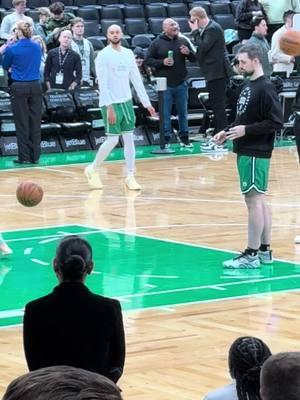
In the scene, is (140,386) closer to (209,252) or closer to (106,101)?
(209,252)

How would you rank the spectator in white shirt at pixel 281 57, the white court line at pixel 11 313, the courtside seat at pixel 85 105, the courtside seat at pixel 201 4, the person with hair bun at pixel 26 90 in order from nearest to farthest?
the white court line at pixel 11 313 < the person with hair bun at pixel 26 90 < the courtside seat at pixel 85 105 < the spectator in white shirt at pixel 281 57 < the courtside seat at pixel 201 4

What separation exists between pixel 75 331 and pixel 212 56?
48.2 feet

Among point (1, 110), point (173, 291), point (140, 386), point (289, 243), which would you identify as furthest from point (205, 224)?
point (1, 110)

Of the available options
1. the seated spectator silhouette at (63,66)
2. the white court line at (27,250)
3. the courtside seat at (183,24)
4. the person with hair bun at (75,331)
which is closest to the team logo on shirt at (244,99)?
the white court line at (27,250)

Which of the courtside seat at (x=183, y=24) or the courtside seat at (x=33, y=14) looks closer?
the courtside seat at (x=33, y=14)

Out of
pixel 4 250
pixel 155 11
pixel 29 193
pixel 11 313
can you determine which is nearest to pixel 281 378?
pixel 11 313

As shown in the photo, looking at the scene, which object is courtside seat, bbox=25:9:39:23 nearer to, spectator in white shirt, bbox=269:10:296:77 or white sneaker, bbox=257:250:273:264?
spectator in white shirt, bbox=269:10:296:77

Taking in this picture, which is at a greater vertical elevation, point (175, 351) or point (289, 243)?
point (175, 351)

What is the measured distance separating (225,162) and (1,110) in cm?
376

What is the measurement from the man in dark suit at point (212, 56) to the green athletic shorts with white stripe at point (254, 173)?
9.39m

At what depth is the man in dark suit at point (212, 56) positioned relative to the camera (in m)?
18.6

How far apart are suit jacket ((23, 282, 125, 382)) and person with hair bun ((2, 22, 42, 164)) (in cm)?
1254

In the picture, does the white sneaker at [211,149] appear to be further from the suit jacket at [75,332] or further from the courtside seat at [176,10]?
the suit jacket at [75,332]

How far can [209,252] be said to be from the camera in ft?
34.0
